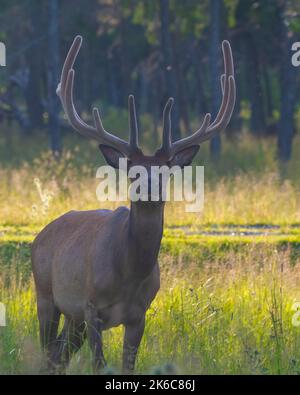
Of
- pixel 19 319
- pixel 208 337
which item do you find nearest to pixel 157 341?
pixel 208 337

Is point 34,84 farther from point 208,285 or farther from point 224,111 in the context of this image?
point 224,111

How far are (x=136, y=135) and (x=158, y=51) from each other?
30.6 meters

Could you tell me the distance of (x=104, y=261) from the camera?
893 cm

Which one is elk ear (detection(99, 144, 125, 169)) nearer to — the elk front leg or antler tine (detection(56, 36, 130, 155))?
antler tine (detection(56, 36, 130, 155))

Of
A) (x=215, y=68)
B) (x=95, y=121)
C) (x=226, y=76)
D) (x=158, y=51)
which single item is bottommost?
(x=95, y=121)

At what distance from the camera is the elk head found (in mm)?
8789

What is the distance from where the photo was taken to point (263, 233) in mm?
15445

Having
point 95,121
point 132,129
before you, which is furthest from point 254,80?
point 132,129

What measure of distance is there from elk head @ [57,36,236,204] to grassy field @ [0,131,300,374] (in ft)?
4.63

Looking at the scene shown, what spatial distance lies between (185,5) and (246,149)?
12.7ft

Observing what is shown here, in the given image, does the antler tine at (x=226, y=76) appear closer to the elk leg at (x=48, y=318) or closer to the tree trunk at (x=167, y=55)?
the elk leg at (x=48, y=318)

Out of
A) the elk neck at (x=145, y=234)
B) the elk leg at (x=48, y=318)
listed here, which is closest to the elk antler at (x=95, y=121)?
the elk neck at (x=145, y=234)

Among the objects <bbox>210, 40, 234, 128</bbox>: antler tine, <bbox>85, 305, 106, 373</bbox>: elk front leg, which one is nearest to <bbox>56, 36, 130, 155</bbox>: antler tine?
<bbox>210, 40, 234, 128</bbox>: antler tine
